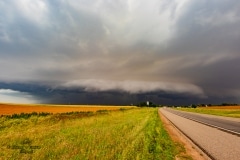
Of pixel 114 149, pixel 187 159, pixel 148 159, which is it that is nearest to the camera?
pixel 148 159

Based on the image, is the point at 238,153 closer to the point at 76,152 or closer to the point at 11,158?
the point at 76,152

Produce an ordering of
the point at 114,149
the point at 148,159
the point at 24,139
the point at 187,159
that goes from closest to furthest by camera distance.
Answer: the point at 148,159 → the point at 187,159 → the point at 114,149 → the point at 24,139

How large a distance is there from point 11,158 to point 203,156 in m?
7.56

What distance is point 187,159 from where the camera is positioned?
400 inches

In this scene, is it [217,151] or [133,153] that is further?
[217,151]

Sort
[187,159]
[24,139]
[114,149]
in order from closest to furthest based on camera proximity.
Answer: [187,159], [114,149], [24,139]

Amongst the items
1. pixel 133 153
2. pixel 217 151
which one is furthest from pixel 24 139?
pixel 217 151

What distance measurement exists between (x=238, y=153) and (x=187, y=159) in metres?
2.34

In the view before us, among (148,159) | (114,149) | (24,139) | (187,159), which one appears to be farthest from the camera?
(24,139)

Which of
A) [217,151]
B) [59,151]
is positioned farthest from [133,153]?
[217,151]

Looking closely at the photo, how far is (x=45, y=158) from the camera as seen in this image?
960cm

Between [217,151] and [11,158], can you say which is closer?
[11,158]

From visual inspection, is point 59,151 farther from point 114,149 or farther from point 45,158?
point 114,149

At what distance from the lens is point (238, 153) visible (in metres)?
10.7
